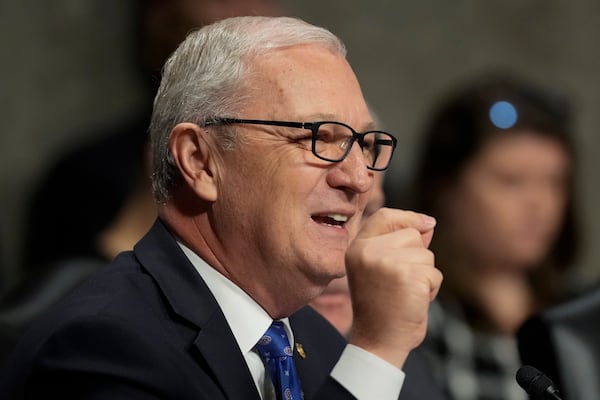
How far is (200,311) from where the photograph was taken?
204 centimetres

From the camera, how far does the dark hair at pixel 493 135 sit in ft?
13.9

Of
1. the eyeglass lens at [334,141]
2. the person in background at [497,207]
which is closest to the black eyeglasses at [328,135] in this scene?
the eyeglass lens at [334,141]

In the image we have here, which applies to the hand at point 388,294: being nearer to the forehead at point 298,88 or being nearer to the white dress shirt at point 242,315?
the white dress shirt at point 242,315

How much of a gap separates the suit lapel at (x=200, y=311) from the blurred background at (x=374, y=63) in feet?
8.21

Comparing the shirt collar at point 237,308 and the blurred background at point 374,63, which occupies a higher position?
the shirt collar at point 237,308

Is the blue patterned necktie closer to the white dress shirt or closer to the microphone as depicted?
the white dress shirt

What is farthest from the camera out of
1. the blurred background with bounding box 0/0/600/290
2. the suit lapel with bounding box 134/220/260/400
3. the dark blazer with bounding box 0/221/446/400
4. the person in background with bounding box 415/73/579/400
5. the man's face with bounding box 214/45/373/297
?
the blurred background with bounding box 0/0/600/290

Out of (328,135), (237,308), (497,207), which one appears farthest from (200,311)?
(497,207)

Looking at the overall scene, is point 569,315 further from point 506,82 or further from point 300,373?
point 506,82

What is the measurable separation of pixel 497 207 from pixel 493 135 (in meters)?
0.25

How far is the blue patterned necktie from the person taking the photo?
2082 mm

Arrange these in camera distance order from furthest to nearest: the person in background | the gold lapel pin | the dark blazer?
the person in background → the gold lapel pin → the dark blazer

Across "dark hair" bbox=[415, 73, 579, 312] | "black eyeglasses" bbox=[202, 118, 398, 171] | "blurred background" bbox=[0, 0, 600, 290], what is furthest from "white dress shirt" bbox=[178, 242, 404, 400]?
"blurred background" bbox=[0, 0, 600, 290]

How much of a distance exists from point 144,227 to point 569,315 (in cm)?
139
